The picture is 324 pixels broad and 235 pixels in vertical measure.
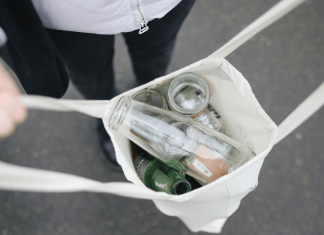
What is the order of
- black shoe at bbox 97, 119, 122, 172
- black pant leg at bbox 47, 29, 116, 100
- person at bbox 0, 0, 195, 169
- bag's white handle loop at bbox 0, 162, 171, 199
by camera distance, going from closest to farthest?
bag's white handle loop at bbox 0, 162, 171, 199 < person at bbox 0, 0, 195, 169 < black pant leg at bbox 47, 29, 116, 100 < black shoe at bbox 97, 119, 122, 172

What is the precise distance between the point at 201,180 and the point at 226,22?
2.54ft

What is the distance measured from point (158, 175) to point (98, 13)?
300mm

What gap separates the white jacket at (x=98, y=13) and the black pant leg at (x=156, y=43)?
0.08 meters

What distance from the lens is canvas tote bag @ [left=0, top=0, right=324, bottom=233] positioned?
29 cm

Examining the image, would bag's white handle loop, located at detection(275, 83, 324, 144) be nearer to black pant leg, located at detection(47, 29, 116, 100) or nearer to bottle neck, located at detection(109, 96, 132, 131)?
bottle neck, located at detection(109, 96, 132, 131)

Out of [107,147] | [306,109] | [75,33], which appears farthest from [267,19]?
[107,147]

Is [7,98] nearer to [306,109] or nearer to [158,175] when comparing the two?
[158,175]

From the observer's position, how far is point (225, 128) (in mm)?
477

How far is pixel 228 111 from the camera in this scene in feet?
1.49

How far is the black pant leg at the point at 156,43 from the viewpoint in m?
0.54

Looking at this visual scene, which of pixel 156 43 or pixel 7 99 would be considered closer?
pixel 7 99

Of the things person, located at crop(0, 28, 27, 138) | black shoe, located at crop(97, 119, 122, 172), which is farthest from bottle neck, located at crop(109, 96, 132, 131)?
black shoe, located at crop(97, 119, 122, 172)

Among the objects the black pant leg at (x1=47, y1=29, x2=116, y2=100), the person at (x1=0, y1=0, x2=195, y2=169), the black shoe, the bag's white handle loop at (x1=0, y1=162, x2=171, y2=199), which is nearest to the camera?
the bag's white handle loop at (x1=0, y1=162, x2=171, y2=199)

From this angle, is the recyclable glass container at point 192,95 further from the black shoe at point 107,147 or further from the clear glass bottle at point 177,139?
the black shoe at point 107,147
